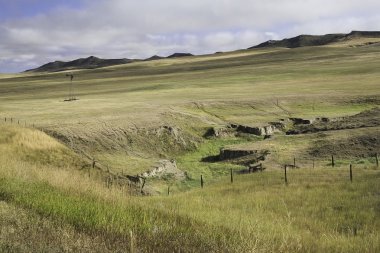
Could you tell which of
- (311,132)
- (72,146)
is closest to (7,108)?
(72,146)

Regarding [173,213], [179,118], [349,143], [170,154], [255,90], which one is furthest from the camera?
[255,90]

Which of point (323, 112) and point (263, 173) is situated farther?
point (323, 112)

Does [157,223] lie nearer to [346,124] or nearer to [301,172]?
[301,172]

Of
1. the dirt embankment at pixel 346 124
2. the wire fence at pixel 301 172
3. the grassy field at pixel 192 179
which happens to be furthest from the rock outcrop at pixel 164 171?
the dirt embankment at pixel 346 124

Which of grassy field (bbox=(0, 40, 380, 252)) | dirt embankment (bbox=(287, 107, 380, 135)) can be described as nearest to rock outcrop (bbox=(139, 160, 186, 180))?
grassy field (bbox=(0, 40, 380, 252))

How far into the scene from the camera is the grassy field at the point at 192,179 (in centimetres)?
903

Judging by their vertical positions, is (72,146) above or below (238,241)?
below

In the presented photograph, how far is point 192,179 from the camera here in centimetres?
4012

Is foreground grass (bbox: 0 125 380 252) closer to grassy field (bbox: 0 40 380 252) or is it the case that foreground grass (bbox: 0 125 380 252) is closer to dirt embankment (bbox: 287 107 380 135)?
grassy field (bbox: 0 40 380 252)

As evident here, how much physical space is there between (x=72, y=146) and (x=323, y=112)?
35.1 meters

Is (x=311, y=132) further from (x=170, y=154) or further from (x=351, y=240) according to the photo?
(x=351, y=240)

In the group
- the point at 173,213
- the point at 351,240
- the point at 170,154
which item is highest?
the point at 173,213

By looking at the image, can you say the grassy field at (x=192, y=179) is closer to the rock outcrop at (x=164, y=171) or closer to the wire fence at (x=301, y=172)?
the wire fence at (x=301, y=172)

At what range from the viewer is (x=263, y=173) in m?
34.7
